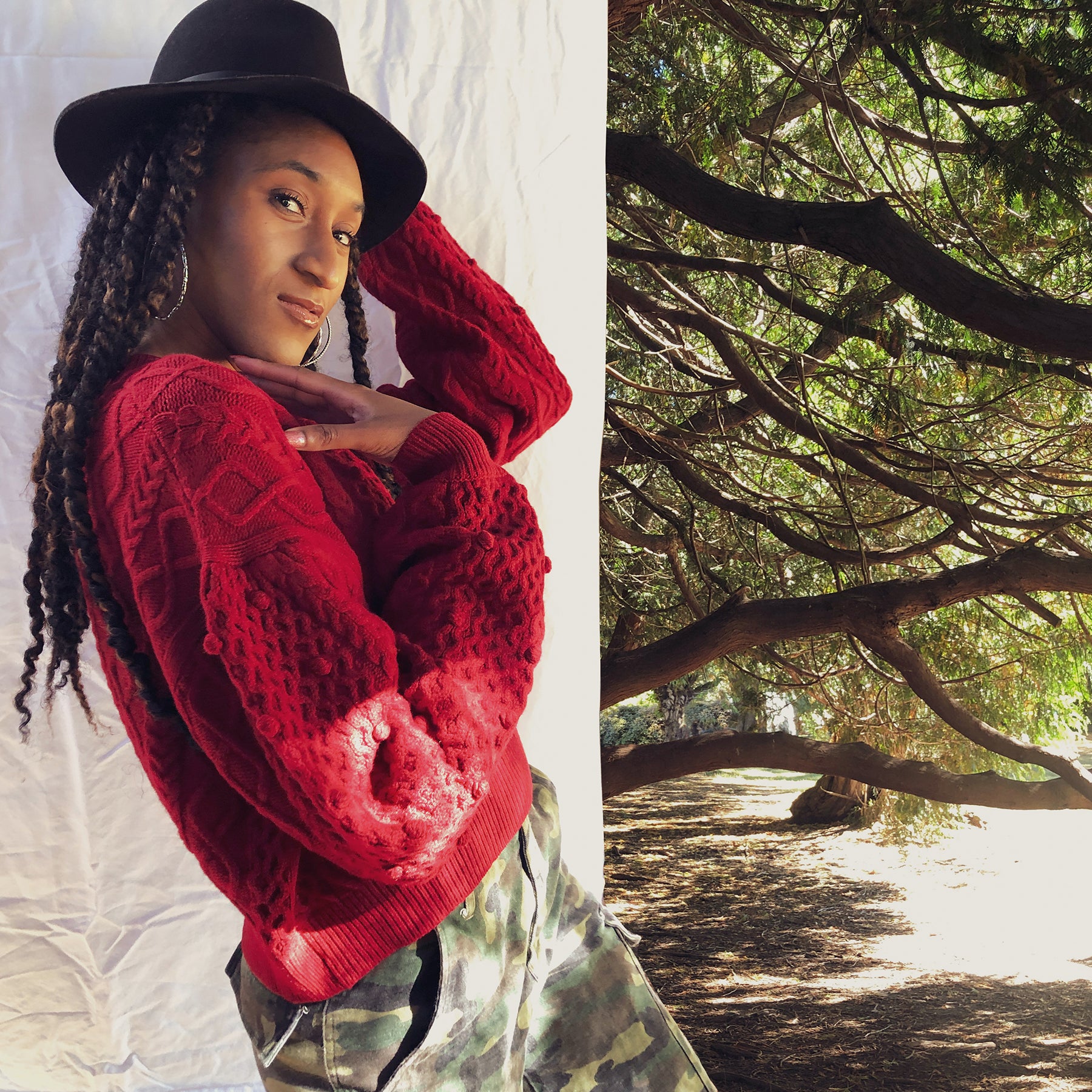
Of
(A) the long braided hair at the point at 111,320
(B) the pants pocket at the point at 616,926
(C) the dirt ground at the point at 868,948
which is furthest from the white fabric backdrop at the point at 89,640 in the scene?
(C) the dirt ground at the point at 868,948

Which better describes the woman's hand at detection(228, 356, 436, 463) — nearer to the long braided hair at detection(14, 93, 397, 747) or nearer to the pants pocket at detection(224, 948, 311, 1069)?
the long braided hair at detection(14, 93, 397, 747)

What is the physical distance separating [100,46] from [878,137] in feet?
10.7

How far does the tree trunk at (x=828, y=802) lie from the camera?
7227 mm

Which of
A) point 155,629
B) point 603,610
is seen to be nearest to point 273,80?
point 155,629

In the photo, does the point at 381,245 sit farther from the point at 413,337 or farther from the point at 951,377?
the point at 951,377

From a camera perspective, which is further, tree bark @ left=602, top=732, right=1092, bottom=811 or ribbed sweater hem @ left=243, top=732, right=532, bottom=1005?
tree bark @ left=602, top=732, right=1092, bottom=811

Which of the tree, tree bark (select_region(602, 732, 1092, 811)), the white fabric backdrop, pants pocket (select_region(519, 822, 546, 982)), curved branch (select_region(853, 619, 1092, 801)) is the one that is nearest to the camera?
pants pocket (select_region(519, 822, 546, 982))

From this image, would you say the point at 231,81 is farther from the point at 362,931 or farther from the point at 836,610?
the point at 836,610

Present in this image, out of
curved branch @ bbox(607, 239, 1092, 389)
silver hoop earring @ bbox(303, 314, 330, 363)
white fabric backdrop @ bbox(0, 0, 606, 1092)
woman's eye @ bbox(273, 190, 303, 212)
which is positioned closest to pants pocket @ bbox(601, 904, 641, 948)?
white fabric backdrop @ bbox(0, 0, 606, 1092)

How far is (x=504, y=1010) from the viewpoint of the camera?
101 centimetres

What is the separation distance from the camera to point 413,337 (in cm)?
Result: 130

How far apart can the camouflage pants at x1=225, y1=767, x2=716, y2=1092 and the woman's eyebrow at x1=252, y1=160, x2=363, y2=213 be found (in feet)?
2.24

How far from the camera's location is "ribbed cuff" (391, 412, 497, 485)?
3.29 ft

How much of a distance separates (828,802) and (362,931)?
7.10m
